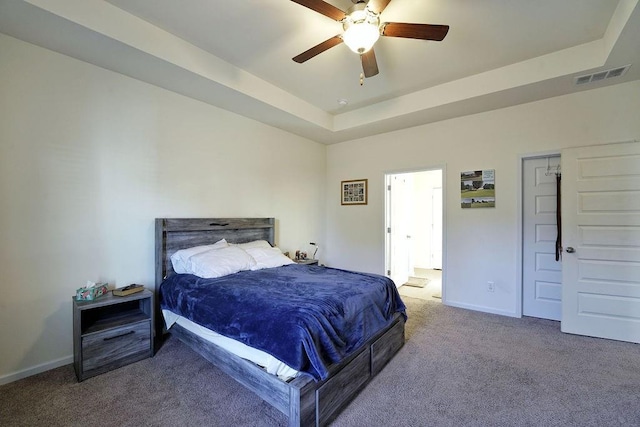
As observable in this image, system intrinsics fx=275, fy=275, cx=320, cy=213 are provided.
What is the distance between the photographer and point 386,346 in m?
2.42

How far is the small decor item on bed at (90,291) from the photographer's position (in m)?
2.26

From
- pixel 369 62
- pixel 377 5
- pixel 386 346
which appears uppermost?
pixel 377 5

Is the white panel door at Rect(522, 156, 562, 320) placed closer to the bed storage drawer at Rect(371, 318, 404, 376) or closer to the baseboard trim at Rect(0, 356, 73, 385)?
the bed storage drawer at Rect(371, 318, 404, 376)

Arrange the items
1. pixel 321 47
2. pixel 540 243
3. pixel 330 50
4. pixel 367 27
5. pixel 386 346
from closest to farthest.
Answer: pixel 367 27
pixel 321 47
pixel 386 346
pixel 330 50
pixel 540 243

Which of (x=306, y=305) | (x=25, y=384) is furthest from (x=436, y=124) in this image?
(x=25, y=384)

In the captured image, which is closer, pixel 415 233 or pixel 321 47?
pixel 321 47

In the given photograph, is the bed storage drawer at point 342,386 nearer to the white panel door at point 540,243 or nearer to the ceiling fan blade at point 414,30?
the ceiling fan blade at point 414,30

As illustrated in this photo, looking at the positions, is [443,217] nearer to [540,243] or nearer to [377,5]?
[540,243]

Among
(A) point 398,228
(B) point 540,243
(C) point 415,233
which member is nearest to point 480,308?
(B) point 540,243

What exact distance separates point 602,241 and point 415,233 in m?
4.12

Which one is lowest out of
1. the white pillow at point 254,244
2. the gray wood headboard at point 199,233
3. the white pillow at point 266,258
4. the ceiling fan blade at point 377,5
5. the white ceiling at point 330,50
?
the white pillow at point 266,258

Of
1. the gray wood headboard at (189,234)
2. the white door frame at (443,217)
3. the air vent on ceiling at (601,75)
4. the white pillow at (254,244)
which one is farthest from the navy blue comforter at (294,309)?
the air vent on ceiling at (601,75)

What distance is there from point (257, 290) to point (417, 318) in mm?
2260

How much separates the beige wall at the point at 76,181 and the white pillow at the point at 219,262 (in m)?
0.57
